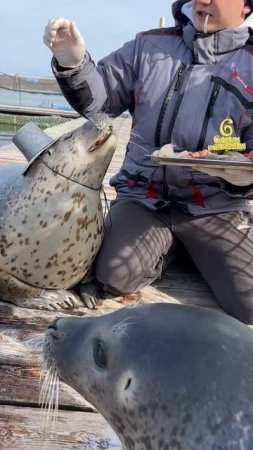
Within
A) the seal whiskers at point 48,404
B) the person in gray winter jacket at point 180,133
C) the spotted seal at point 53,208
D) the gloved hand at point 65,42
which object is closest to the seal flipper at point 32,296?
the spotted seal at point 53,208

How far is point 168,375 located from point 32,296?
139cm

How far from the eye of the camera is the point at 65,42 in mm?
2441

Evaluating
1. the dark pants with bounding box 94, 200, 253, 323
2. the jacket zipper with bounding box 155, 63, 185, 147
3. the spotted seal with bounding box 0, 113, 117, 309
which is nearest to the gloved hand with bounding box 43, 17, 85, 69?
the spotted seal with bounding box 0, 113, 117, 309

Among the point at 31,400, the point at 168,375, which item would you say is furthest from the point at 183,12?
the point at 168,375

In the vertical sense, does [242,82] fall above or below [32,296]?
above

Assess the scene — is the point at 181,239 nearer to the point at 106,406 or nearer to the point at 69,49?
the point at 69,49

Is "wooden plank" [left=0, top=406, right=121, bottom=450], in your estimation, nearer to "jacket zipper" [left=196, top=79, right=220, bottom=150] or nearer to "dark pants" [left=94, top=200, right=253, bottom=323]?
"dark pants" [left=94, top=200, right=253, bottom=323]

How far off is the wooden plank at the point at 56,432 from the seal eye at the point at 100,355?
472 millimetres

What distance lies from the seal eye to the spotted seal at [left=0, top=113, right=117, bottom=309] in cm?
106

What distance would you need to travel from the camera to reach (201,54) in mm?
2695

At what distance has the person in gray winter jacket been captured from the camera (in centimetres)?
260

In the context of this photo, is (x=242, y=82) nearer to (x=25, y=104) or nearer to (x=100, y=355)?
(x=100, y=355)

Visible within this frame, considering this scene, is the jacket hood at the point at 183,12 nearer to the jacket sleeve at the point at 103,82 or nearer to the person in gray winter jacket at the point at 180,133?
the person in gray winter jacket at the point at 180,133

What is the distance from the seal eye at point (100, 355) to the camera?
1.28 metres
